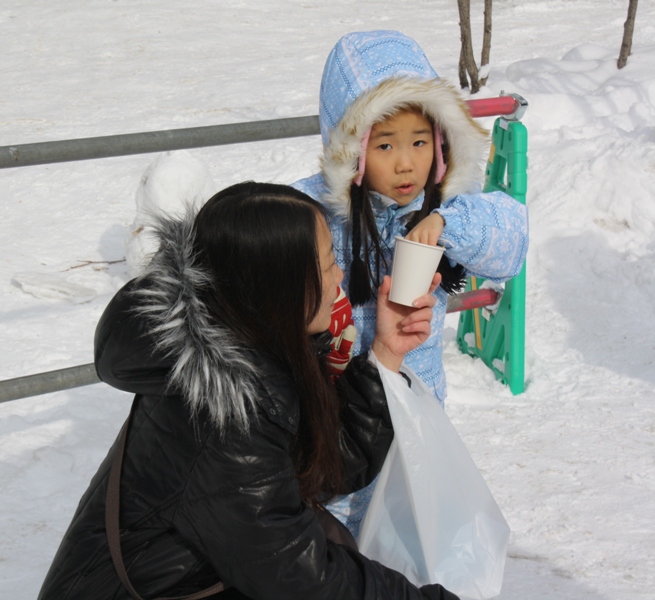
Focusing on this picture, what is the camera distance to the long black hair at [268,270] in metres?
1.36

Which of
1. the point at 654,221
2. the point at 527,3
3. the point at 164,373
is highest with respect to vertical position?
the point at 164,373

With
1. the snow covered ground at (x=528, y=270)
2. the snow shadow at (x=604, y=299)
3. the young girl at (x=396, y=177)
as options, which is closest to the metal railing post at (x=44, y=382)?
the snow covered ground at (x=528, y=270)

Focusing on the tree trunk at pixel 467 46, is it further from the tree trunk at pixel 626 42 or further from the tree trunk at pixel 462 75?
Result: the tree trunk at pixel 626 42

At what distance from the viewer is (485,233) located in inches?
66.2

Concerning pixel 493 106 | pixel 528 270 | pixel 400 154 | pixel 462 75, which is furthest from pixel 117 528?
pixel 462 75

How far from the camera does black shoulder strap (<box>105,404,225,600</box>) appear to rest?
1.34 metres

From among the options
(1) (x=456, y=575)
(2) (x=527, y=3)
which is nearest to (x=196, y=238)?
(1) (x=456, y=575)

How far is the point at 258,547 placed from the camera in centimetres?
130

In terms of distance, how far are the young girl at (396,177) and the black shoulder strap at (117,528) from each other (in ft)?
1.72

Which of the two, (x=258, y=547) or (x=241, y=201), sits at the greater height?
(x=241, y=201)

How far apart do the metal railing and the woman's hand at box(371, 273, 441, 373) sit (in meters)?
0.92

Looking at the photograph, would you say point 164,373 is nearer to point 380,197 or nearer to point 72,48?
point 380,197

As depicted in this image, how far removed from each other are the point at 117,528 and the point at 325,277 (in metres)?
0.53

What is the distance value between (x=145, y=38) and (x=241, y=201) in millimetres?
7851
